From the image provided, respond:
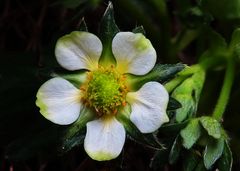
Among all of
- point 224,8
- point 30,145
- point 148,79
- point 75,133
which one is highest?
point 224,8

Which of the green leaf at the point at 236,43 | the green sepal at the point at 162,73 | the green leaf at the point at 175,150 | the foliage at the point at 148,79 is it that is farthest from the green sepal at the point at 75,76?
the green leaf at the point at 236,43

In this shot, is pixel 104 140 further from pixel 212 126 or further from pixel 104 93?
pixel 212 126


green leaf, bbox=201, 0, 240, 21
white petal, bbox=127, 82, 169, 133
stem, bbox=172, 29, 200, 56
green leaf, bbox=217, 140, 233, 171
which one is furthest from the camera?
stem, bbox=172, 29, 200, 56

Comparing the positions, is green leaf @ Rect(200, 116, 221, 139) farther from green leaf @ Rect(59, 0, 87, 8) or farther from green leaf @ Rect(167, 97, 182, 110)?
green leaf @ Rect(59, 0, 87, 8)

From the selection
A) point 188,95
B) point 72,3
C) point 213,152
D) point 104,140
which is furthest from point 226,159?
point 72,3

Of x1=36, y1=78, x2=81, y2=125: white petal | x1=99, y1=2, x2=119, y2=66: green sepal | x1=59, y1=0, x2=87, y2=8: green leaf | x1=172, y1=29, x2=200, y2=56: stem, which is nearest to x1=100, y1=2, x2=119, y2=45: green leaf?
x1=99, y1=2, x2=119, y2=66: green sepal

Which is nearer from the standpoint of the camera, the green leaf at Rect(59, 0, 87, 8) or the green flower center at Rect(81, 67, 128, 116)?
the green flower center at Rect(81, 67, 128, 116)

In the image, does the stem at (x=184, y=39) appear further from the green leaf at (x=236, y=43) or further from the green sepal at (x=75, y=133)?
the green sepal at (x=75, y=133)
